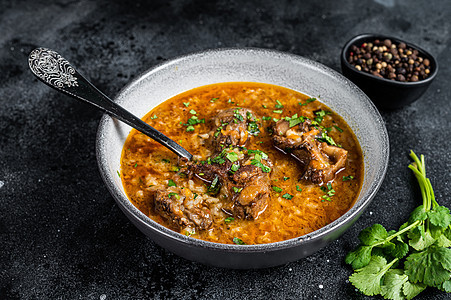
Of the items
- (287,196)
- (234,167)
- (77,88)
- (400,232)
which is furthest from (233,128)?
(400,232)

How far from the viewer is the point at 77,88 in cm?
449

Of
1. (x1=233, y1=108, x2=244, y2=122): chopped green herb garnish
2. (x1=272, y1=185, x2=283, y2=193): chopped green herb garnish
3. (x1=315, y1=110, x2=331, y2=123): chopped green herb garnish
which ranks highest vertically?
(x1=233, y1=108, x2=244, y2=122): chopped green herb garnish

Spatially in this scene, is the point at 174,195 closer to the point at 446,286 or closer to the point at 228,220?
the point at 228,220

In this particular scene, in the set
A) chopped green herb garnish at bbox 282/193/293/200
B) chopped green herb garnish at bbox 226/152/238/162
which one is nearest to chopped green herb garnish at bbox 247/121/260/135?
chopped green herb garnish at bbox 226/152/238/162

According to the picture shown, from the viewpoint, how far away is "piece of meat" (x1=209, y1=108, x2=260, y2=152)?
460cm

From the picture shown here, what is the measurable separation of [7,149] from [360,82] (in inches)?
156

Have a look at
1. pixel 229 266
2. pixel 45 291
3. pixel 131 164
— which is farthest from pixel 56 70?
pixel 229 266

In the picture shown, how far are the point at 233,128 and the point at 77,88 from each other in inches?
57.4

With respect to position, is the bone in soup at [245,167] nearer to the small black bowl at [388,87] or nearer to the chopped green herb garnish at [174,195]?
the chopped green herb garnish at [174,195]

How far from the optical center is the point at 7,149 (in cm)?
542

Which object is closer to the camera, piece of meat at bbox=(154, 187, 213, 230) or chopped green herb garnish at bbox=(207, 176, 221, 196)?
piece of meat at bbox=(154, 187, 213, 230)

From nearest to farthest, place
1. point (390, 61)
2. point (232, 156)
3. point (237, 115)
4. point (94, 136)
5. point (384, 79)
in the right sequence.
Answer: point (232, 156) → point (237, 115) → point (384, 79) → point (94, 136) → point (390, 61)

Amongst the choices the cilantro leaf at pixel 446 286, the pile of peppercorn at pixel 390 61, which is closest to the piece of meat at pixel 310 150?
the cilantro leaf at pixel 446 286

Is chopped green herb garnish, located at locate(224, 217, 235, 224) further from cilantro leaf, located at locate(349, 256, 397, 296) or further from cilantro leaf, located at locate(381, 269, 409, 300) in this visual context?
cilantro leaf, located at locate(381, 269, 409, 300)
